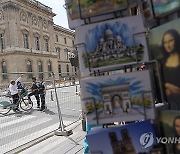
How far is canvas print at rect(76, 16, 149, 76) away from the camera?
1.39 meters

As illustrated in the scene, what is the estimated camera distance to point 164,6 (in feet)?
4.63

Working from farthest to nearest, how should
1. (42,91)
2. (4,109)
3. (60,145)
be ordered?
(42,91) < (4,109) < (60,145)

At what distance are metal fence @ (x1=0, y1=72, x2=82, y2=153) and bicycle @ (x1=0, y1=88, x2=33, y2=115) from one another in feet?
0.63

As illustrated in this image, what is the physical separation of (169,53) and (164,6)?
273 mm

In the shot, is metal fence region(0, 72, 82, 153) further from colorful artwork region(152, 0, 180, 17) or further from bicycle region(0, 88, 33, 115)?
colorful artwork region(152, 0, 180, 17)

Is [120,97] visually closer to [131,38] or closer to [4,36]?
[131,38]


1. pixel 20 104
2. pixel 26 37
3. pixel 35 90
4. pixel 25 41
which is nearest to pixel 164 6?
pixel 35 90

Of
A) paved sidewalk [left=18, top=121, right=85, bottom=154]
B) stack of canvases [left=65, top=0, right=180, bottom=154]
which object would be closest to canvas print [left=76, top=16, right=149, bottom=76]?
stack of canvases [left=65, top=0, right=180, bottom=154]

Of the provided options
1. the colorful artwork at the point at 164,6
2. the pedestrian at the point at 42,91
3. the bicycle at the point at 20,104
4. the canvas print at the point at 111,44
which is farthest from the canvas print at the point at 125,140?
the bicycle at the point at 20,104

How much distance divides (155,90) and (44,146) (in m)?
4.68

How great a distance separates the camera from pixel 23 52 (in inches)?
1687

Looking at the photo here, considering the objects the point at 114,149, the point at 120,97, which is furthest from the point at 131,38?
the point at 114,149

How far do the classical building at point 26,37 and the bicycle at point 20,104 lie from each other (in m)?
24.8

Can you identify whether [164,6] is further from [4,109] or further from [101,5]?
[4,109]
